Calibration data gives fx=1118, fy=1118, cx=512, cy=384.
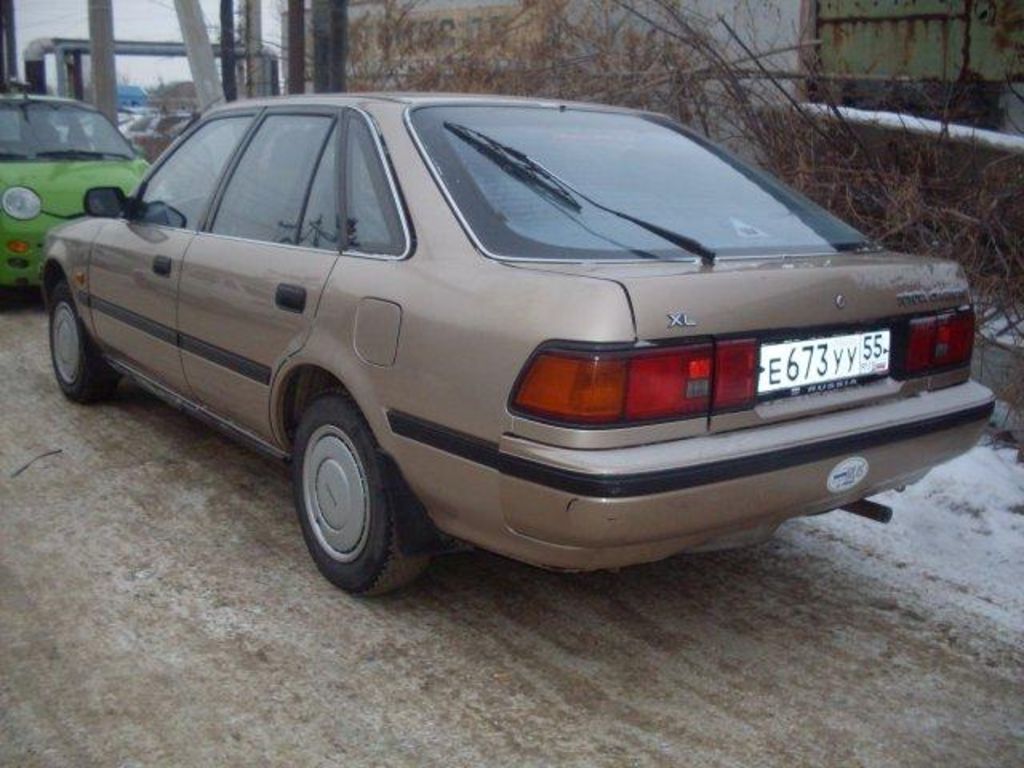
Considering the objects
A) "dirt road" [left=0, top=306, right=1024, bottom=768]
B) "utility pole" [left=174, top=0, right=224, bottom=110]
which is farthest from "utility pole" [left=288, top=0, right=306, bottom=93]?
"dirt road" [left=0, top=306, right=1024, bottom=768]

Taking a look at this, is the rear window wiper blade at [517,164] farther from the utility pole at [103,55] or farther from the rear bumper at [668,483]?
the utility pole at [103,55]

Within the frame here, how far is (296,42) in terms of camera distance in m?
9.20

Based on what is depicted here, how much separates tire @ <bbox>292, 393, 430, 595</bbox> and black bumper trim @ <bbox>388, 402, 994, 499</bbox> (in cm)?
25

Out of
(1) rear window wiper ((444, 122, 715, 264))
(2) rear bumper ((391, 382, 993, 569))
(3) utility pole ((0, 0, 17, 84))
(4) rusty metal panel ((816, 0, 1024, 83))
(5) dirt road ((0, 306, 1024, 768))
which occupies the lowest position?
(5) dirt road ((0, 306, 1024, 768))

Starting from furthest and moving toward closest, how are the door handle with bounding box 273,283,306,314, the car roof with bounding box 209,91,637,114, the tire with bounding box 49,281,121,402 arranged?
1. the tire with bounding box 49,281,121,402
2. the car roof with bounding box 209,91,637,114
3. the door handle with bounding box 273,283,306,314

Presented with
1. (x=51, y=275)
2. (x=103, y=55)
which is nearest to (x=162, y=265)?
(x=51, y=275)

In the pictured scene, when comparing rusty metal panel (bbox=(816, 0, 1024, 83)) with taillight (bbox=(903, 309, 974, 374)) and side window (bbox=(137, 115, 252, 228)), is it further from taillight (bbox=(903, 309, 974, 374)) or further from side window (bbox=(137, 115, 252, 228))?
side window (bbox=(137, 115, 252, 228))

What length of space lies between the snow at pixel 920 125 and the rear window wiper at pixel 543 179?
339cm

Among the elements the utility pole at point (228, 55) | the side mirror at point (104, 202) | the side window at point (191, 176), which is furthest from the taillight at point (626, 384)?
the utility pole at point (228, 55)

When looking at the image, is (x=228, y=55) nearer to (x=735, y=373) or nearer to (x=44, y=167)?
(x=44, y=167)

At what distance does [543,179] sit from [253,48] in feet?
35.7

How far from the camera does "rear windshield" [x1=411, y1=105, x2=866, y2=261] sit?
315 cm

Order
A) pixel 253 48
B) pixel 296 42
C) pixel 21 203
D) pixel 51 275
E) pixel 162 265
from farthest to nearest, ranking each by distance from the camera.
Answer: pixel 253 48
pixel 296 42
pixel 21 203
pixel 51 275
pixel 162 265

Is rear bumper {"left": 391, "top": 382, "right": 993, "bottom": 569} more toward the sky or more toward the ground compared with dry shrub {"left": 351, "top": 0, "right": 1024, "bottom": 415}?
more toward the ground
